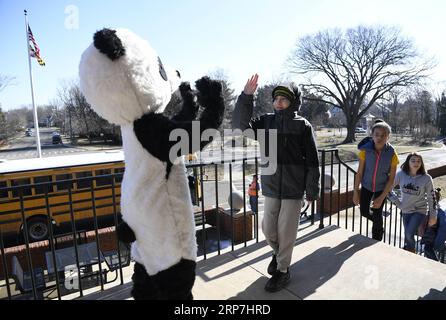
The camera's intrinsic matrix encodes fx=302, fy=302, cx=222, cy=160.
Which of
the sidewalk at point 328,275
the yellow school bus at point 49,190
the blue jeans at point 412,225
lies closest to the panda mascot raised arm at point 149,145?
the sidewalk at point 328,275

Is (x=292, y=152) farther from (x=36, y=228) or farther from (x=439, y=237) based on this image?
(x=36, y=228)

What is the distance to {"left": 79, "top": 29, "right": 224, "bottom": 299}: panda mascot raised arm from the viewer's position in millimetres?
1618

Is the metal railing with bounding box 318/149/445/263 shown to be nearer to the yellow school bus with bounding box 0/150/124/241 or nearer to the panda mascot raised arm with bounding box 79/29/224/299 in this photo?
the panda mascot raised arm with bounding box 79/29/224/299

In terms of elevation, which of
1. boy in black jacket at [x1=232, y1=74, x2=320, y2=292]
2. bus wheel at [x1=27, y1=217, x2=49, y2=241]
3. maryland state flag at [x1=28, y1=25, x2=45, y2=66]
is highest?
maryland state flag at [x1=28, y1=25, x2=45, y2=66]

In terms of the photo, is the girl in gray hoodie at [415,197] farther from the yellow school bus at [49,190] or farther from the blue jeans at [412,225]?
the yellow school bus at [49,190]

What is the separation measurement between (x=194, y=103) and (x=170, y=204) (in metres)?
0.75

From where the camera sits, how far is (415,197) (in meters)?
4.42

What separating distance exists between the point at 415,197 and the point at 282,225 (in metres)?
2.77

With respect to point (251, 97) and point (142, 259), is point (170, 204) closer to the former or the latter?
point (142, 259)

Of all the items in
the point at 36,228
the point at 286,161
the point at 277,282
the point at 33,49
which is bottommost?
the point at 36,228

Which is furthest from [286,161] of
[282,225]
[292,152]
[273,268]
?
[273,268]

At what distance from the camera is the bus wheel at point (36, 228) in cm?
932

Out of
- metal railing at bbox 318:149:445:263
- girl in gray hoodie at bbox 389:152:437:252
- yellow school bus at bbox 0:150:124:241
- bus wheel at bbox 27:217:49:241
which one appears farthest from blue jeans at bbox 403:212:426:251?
bus wheel at bbox 27:217:49:241
